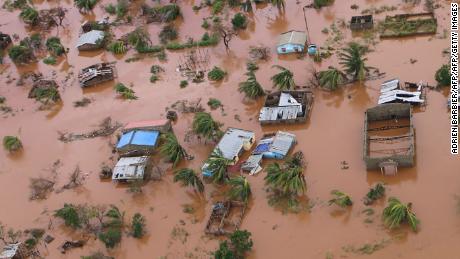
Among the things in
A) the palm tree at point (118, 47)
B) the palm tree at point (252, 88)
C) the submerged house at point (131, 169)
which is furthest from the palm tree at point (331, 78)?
the palm tree at point (118, 47)

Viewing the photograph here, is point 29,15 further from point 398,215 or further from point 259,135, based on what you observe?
point 398,215

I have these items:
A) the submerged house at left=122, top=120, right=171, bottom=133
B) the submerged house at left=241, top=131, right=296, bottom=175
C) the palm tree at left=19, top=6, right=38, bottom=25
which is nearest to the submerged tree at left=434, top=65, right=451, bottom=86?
the submerged house at left=241, top=131, right=296, bottom=175

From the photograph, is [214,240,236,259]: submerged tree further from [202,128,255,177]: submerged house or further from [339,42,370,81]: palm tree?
[339,42,370,81]: palm tree

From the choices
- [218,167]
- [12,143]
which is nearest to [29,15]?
[12,143]

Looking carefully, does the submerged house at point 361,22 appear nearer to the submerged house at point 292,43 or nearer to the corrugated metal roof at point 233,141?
the submerged house at point 292,43

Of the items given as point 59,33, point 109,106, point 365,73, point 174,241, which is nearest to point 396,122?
point 365,73
